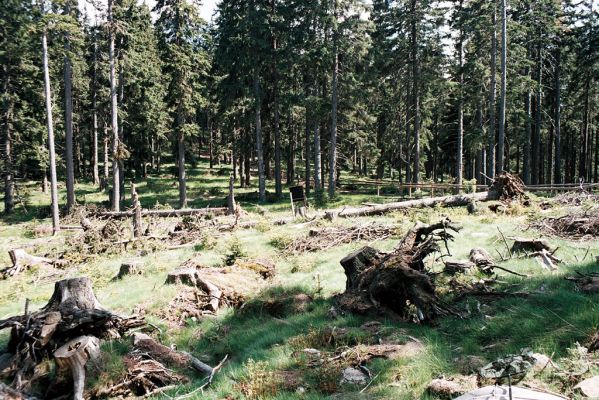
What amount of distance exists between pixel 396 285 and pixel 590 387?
3304 mm

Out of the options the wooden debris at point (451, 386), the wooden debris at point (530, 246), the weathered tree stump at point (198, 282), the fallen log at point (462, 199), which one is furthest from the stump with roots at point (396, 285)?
the fallen log at point (462, 199)

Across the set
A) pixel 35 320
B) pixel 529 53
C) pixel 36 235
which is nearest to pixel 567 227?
pixel 35 320

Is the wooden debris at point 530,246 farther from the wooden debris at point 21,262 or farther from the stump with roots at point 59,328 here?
the wooden debris at point 21,262

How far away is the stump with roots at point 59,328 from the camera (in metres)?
6.29

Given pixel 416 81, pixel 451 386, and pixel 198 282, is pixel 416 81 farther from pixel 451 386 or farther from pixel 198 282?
pixel 451 386

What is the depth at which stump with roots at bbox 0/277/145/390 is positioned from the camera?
6289 millimetres

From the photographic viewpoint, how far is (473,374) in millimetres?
4391

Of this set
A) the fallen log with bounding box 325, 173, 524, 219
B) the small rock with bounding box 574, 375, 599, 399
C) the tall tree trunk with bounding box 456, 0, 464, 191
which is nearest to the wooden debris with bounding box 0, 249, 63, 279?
the fallen log with bounding box 325, 173, 524, 219

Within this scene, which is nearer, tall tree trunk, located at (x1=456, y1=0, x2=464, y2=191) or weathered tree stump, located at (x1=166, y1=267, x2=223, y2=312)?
weathered tree stump, located at (x1=166, y1=267, x2=223, y2=312)

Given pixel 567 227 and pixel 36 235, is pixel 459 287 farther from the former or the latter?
pixel 36 235

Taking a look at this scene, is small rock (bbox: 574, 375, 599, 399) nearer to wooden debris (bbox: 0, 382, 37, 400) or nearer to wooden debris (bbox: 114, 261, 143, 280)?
wooden debris (bbox: 0, 382, 37, 400)

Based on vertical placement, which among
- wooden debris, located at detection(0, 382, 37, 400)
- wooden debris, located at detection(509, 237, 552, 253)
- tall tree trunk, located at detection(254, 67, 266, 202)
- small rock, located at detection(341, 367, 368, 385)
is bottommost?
wooden debris, located at detection(0, 382, 37, 400)

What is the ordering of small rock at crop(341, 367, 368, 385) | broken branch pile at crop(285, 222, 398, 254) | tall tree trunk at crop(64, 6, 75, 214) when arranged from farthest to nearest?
tall tree trunk at crop(64, 6, 75, 214), broken branch pile at crop(285, 222, 398, 254), small rock at crop(341, 367, 368, 385)

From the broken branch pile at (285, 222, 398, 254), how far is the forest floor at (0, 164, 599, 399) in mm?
285
